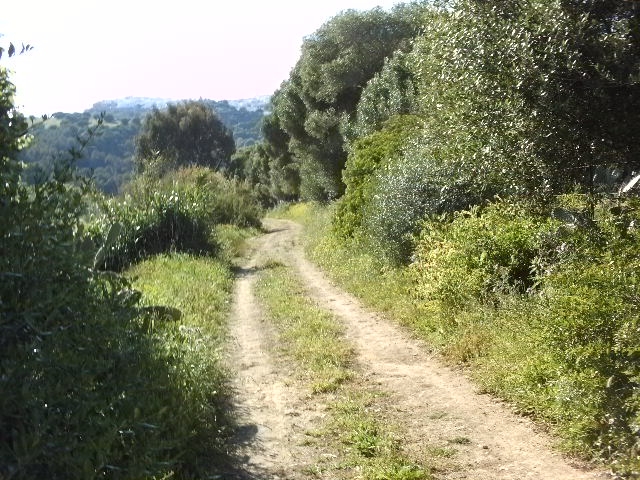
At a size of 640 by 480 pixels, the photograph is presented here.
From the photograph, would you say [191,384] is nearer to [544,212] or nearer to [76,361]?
[76,361]

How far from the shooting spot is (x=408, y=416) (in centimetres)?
781

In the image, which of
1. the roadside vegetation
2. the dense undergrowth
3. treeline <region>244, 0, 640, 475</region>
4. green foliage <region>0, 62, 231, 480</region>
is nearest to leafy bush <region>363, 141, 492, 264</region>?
the roadside vegetation

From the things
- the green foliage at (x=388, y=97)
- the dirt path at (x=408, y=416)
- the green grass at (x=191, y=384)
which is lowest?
the dirt path at (x=408, y=416)

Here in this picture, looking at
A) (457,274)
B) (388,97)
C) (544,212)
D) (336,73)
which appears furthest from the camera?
(336,73)

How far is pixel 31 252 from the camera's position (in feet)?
14.9

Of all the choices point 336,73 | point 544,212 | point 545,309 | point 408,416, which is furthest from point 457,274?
point 336,73

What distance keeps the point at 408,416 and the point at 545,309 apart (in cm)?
200

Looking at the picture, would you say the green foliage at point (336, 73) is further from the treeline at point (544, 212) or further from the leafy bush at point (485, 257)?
the treeline at point (544, 212)

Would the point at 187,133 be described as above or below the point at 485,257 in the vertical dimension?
above

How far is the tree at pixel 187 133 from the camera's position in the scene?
203 feet

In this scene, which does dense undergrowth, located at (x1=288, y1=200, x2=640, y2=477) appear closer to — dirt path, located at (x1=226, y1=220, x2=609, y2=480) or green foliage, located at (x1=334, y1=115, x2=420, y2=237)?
dirt path, located at (x1=226, y1=220, x2=609, y2=480)

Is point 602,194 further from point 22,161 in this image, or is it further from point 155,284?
point 155,284

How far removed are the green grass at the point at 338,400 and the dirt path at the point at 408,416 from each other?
201 mm

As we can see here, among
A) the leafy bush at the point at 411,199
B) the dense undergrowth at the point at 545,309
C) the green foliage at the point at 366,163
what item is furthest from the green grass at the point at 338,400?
the green foliage at the point at 366,163
